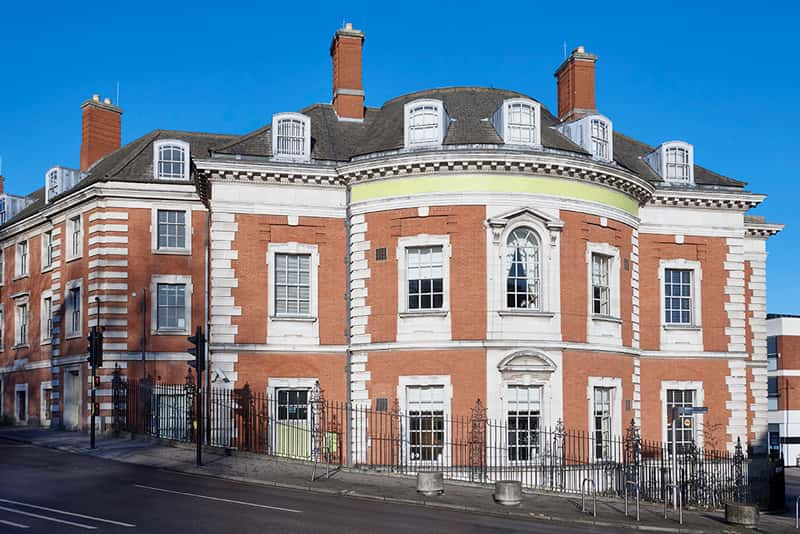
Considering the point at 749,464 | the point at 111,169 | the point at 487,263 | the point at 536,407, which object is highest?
the point at 111,169

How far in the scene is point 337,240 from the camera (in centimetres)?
3120

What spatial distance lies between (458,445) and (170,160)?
1815cm

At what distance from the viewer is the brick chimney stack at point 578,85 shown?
35719 millimetres

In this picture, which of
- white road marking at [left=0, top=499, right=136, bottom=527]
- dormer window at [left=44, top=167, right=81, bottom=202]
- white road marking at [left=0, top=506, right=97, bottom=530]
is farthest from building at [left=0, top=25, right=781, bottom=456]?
white road marking at [left=0, top=506, right=97, bottom=530]

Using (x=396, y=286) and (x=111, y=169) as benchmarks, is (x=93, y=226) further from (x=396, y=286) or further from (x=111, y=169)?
(x=396, y=286)

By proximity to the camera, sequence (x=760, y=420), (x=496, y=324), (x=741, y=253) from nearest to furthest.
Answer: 1. (x=496, y=324)
2. (x=741, y=253)
3. (x=760, y=420)

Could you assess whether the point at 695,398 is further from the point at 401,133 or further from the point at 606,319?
the point at 401,133

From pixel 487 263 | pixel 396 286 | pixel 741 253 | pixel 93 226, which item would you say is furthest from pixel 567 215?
pixel 93 226

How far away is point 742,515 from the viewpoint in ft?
71.2

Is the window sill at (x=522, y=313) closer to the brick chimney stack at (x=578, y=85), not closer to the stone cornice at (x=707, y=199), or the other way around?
the stone cornice at (x=707, y=199)

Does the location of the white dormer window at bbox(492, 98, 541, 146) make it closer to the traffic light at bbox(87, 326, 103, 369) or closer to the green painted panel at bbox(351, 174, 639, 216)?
the green painted panel at bbox(351, 174, 639, 216)

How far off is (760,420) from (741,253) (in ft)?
25.7

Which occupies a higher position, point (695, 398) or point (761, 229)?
point (761, 229)

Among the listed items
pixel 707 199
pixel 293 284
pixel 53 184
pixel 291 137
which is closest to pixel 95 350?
pixel 293 284
